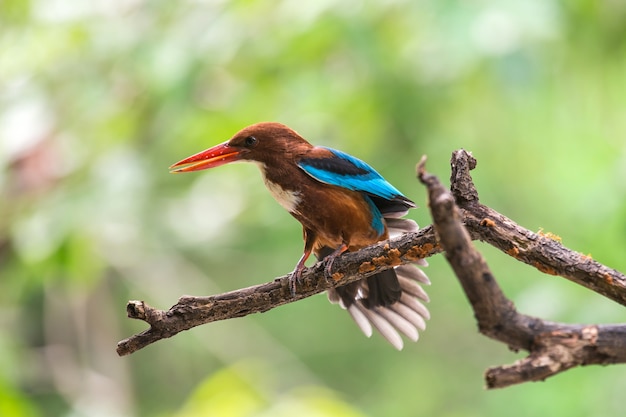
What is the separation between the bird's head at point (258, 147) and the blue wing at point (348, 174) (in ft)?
0.25

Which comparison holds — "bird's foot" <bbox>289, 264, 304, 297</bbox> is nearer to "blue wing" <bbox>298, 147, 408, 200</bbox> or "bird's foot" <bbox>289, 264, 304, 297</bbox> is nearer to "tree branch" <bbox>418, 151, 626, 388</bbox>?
"blue wing" <bbox>298, 147, 408, 200</bbox>

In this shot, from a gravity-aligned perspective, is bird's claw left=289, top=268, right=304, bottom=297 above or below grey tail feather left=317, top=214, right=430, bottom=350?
below

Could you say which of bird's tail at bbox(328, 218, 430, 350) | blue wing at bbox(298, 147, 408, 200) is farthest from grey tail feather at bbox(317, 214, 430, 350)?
blue wing at bbox(298, 147, 408, 200)

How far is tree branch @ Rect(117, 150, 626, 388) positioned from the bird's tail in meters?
0.54

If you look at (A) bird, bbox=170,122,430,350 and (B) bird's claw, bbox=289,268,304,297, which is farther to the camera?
(A) bird, bbox=170,122,430,350

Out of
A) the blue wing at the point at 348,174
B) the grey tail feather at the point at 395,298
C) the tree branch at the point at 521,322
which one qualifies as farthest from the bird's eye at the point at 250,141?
the tree branch at the point at 521,322

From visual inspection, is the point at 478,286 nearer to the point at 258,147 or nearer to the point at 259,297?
the point at 259,297

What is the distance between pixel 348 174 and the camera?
8.89ft

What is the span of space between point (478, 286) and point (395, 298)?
54.5 inches

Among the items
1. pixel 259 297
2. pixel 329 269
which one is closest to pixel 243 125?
pixel 329 269

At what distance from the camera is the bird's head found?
274 cm

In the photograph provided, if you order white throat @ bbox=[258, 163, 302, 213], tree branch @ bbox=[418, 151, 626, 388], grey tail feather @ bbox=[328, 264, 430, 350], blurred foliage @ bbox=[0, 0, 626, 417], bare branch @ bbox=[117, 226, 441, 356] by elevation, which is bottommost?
tree branch @ bbox=[418, 151, 626, 388]

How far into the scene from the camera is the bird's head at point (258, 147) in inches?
108

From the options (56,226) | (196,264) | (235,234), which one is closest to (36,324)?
(196,264)
